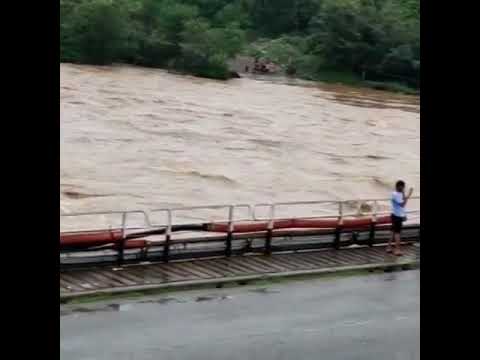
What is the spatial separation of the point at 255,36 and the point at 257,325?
62175 mm

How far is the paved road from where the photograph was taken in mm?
9656

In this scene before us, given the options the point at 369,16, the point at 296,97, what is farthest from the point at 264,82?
the point at 369,16

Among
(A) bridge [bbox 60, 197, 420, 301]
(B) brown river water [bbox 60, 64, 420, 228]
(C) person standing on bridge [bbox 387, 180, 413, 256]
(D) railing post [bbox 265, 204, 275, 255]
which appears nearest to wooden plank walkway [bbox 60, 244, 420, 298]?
(A) bridge [bbox 60, 197, 420, 301]

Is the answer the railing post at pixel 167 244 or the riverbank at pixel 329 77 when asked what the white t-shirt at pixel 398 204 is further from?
Result: the riverbank at pixel 329 77

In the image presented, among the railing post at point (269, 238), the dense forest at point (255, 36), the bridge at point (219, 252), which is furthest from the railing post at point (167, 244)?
the dense forest at point (255, 36)

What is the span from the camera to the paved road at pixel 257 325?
9.66m

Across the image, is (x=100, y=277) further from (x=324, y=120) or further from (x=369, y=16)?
(x=369, y=16)

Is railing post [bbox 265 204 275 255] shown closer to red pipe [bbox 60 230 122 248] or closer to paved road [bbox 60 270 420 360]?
paved road [bbox 60 270 420 360]

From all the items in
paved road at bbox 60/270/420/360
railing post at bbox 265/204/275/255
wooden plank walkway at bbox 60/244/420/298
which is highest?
railing post at bbox 265/204/275/255

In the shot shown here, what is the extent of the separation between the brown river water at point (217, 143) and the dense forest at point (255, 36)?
10.3ft

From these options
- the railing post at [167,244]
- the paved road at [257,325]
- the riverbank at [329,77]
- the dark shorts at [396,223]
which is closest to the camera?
the paved road at [257,325]

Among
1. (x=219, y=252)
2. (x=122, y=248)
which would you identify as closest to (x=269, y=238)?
(x=219, y=252)

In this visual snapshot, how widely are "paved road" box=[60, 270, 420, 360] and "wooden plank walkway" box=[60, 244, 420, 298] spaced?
505 millimetres
